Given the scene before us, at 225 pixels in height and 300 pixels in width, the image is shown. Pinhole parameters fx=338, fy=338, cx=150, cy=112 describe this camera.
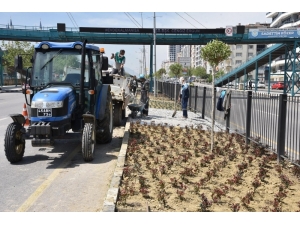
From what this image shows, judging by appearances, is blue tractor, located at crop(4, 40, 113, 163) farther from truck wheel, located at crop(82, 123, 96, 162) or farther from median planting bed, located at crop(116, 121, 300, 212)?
median planting bed, located at crop(116, 121, 300, 212)

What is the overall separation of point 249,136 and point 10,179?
19.9 ft

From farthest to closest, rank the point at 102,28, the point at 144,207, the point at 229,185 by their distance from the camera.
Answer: the point at 102,28
the point at 229,185
the point at 144,207

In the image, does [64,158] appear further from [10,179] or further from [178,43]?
[178,43]

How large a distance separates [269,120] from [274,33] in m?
32.4

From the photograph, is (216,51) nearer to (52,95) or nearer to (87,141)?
(87,141)

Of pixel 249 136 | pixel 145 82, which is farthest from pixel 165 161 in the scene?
pixel 145 82

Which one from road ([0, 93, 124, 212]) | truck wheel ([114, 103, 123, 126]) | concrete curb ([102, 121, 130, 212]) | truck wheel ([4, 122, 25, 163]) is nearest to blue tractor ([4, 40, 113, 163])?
truck wheel ([4, 122, 25, 163])

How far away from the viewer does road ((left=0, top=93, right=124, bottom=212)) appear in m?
5.04

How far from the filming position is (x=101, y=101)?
8891 mm

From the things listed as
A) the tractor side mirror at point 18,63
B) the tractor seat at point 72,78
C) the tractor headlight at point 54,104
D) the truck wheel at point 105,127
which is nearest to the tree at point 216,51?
the truck wheel at point 105,127

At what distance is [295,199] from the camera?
5.18 meters

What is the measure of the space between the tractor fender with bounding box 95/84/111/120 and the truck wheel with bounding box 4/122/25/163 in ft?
6.40

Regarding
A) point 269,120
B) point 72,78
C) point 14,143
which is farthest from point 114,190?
point 269,120

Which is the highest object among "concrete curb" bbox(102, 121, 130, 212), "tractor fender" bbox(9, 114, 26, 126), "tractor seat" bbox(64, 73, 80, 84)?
"tractor seat" bbox(64, 73, 80, 84)
